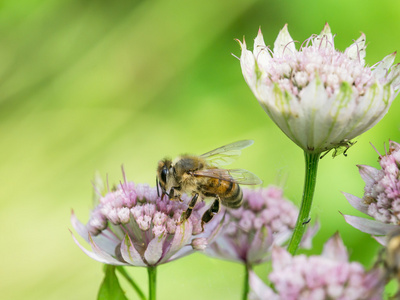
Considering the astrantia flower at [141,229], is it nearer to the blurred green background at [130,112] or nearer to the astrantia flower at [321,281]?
the astrantia flower at [321,281]

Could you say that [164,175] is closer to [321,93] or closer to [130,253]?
[130,253]

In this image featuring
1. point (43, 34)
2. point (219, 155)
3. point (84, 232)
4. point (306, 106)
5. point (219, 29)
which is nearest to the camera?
point (306, 106)

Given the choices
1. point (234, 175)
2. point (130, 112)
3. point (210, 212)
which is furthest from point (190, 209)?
point (130, 112)

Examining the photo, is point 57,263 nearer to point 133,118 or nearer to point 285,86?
point 133,118

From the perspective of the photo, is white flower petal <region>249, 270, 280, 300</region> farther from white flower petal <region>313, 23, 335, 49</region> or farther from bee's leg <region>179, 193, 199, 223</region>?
white flower petal <region>313, 23, 335, 49</region>

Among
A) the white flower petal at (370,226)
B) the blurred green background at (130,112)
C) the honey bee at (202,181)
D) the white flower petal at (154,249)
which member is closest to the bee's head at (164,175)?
the honey bee at (202,181)

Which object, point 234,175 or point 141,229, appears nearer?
point 141,229

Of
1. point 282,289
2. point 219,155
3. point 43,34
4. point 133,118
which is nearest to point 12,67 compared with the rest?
point 43,34
